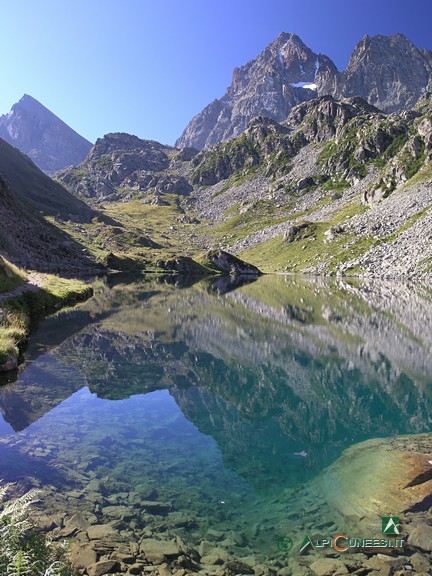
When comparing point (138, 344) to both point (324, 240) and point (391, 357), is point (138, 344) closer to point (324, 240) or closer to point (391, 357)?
point (391, 357)

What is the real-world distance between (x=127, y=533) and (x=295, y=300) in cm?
6771

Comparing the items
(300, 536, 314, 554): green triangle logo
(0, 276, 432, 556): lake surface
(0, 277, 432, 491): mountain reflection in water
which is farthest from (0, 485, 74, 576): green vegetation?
(0, 277, 432, 491): mountain reflection in water

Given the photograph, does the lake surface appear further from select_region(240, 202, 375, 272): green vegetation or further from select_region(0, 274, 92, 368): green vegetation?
select_region(240, 202, 375, 272): green vegetation

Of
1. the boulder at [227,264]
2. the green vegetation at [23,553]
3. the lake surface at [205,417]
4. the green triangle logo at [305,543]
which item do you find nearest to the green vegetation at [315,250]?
the boulder at [227,264]

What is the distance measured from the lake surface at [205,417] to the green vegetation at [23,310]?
5.83 feet

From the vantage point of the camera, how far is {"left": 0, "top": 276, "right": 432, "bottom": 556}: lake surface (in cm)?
1365

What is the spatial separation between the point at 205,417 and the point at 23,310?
30.3 metres

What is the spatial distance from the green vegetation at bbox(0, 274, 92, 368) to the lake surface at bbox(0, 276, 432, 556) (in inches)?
69.9

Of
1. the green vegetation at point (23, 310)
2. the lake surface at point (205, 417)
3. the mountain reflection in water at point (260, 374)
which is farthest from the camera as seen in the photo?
the green vegetation at point (23, 310)

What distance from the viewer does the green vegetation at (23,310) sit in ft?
94.5

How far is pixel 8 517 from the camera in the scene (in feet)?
26.2

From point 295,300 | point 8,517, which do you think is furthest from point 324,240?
point 8,517

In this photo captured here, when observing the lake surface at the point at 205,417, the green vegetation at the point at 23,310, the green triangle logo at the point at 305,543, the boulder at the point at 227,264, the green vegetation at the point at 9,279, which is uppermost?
the boulder at the point at 227,264

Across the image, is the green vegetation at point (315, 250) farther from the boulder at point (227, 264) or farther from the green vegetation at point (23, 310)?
the green vegetation at point (23, 310)
